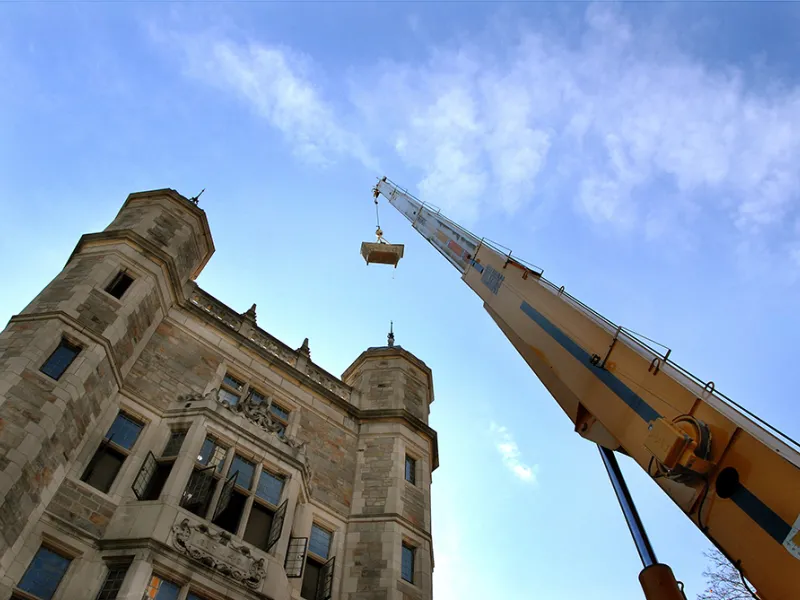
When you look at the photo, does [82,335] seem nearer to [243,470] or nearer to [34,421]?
[34,421]

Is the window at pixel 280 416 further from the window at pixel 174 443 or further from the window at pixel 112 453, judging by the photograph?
the window at pixel 112 453

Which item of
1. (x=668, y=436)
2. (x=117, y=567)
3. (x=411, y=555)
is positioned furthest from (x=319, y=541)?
(x=668, y=436)

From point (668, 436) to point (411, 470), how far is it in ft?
40.5

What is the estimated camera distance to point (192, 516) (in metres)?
11.4

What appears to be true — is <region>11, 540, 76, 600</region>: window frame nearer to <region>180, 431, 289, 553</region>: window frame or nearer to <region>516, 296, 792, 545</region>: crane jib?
<region>180, 431, 289, 553</region>: window frame

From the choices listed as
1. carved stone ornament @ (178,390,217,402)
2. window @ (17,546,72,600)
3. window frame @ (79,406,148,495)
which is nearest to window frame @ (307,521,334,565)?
carved stone ornament @ (178,390,217,402)

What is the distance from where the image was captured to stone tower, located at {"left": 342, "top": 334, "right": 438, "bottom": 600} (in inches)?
541

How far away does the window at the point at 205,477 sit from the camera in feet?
38.8

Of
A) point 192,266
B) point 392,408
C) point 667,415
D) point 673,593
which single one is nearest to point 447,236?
point 392,408

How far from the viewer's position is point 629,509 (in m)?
6.40

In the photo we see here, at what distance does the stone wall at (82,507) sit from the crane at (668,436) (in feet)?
25.8

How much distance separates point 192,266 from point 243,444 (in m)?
5.87

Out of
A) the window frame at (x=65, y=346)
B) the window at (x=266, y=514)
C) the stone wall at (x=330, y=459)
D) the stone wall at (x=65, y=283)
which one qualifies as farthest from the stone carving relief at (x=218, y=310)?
the window at (x=266, y=514)

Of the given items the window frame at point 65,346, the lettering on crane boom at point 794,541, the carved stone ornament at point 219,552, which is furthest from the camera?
the window frame at point 65,346
